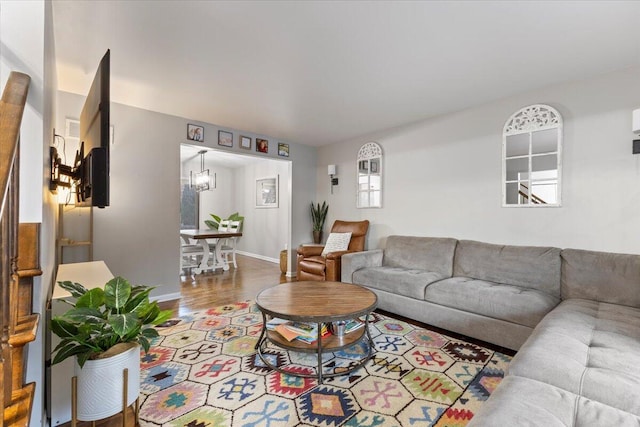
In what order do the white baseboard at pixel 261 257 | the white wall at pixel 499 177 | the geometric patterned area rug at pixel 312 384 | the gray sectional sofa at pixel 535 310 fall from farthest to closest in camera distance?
the white baseboard at pixel 261 257, the white wall at pixel 499 177, the geometric patterned area rug at pixel 312 384, the gray sectional sofa at pixel 535 310

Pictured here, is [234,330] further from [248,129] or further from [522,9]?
[522,9]

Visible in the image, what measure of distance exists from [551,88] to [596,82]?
0.32m

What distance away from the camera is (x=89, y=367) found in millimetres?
1272

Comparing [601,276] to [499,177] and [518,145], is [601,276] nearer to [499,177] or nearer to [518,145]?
[499,177]

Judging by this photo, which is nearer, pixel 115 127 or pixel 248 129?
pixel 115 127

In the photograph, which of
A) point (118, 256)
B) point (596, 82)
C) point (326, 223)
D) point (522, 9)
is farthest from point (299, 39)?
point (326, 223)

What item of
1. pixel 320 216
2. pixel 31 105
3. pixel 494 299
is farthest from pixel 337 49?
pixel 320 216

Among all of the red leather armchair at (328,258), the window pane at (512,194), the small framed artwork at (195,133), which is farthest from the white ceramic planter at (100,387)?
the window pane at (512,194)

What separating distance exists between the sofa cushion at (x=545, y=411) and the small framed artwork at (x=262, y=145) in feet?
13.7

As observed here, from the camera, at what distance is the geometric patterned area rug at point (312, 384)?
5.09ft

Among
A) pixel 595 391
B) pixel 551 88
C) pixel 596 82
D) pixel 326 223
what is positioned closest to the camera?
pixel 595 391

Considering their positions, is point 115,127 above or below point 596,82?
below

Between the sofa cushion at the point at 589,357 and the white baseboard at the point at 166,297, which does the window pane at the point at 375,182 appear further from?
the white baseboard at the point at 166,297

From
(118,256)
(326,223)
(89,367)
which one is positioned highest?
(326,223)
